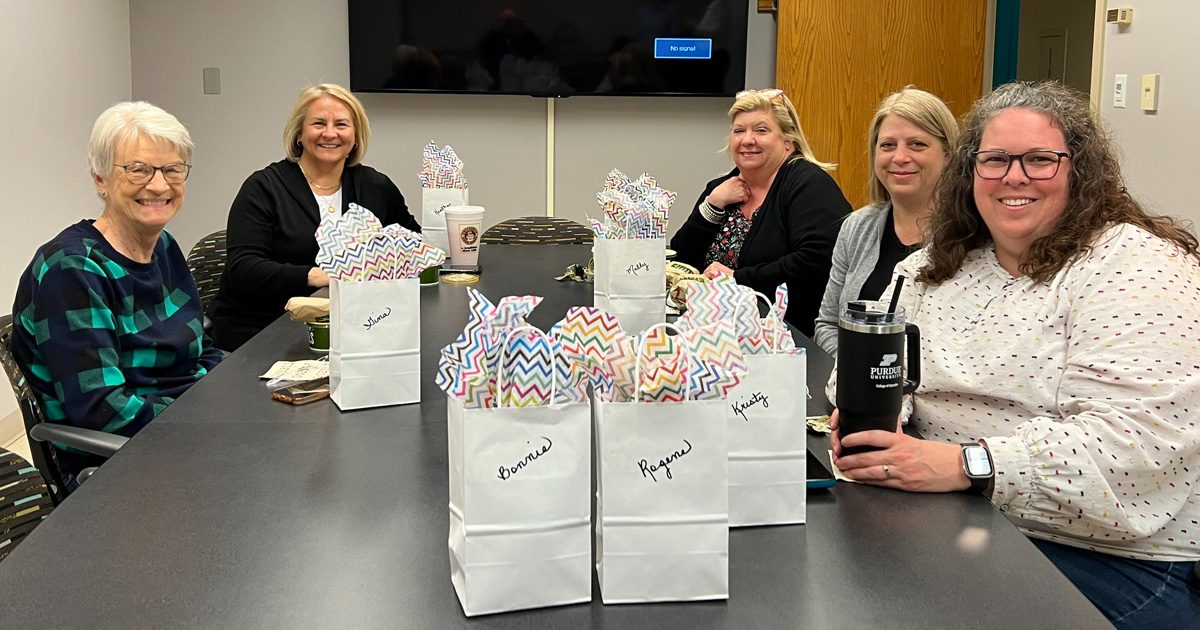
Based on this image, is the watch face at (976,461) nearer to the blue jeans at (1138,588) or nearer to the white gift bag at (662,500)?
the blue jeans at (1138,588)

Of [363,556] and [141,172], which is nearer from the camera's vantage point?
[363,556]

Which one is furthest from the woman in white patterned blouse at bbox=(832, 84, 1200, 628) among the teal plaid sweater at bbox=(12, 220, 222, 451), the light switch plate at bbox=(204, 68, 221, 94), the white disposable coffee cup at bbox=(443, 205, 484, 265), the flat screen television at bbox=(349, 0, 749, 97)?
the light switch plate at bbox=(204, 68, 221, 94)

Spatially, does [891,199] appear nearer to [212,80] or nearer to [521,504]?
[521,504]

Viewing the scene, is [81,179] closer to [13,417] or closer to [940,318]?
[13,417]

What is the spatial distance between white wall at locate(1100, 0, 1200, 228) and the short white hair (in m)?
2.61

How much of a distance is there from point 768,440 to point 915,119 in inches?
62.7

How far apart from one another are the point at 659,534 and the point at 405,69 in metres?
4.59

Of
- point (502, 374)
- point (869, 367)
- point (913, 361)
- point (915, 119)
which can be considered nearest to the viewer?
point (502, 374)

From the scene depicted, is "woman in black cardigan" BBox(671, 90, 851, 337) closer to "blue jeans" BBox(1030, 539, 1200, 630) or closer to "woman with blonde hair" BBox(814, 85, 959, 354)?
"woman with blonde hair" BBox(814, 85, 959, 354)

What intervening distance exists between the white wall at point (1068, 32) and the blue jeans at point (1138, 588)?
198 inches

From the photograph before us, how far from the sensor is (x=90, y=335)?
1.90 m

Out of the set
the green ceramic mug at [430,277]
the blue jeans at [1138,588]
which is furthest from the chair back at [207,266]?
the blue jeans at [1138,588]

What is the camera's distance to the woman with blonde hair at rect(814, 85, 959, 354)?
242 centimetres

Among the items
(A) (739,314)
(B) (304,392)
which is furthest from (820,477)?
(B) (304,392)
